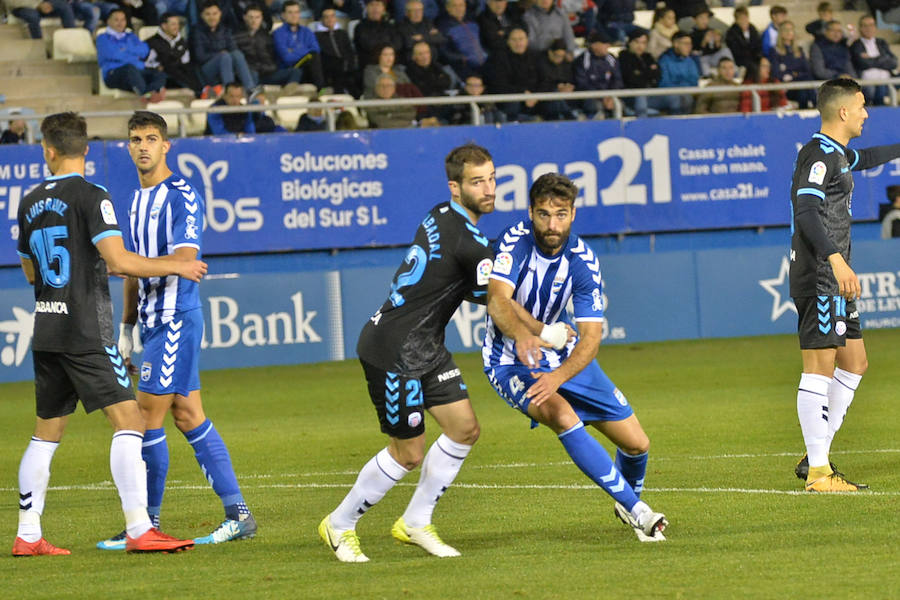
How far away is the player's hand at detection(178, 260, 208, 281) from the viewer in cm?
734

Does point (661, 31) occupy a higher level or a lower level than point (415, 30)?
lower

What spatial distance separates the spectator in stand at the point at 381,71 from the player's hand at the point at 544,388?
14661mm

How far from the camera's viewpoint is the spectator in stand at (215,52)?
2122cm

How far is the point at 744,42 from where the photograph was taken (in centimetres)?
2402

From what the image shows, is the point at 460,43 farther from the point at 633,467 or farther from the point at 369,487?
the point at 369,487

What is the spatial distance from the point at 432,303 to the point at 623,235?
15.2m

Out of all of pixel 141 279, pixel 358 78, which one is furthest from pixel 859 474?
pixel 358 78

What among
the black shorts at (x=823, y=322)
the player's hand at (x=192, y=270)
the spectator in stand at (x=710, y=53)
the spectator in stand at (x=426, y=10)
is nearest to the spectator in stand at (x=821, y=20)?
the spectator in stand at (x=710, y=53)

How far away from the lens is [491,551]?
7188mm

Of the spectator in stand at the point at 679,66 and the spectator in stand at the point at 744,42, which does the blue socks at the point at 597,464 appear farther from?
the spectator in stand at the point at 744,42

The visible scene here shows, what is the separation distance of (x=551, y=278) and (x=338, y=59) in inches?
591

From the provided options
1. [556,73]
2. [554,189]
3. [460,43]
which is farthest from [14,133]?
[554,189]

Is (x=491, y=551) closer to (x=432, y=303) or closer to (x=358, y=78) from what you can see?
(x=432, y=303)

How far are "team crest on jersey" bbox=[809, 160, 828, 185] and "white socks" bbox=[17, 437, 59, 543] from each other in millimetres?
4509
